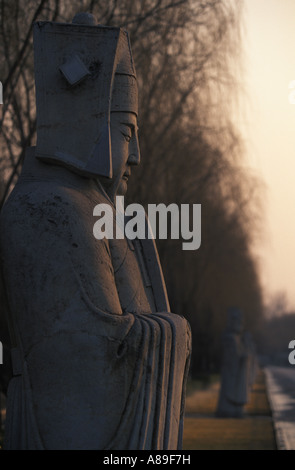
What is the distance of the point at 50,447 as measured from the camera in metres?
4.41

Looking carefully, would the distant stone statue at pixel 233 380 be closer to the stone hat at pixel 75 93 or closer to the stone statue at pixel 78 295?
the stone statue at pixel 78 295

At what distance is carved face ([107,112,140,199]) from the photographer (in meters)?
5.11

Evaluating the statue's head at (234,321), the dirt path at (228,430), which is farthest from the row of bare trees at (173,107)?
the dirt path at (228,430)

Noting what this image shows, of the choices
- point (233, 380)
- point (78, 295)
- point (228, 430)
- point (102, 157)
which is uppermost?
point (233, 380)

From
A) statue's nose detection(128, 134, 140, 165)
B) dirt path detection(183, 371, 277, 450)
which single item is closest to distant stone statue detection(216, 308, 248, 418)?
dirt path detection(183, 371, 277, 450)

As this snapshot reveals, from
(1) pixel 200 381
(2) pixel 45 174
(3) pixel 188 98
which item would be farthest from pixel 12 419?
(1) pixel 200 381

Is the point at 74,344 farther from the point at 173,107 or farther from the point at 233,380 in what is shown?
the point at 233,380

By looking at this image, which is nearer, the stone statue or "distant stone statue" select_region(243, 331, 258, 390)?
the stone statue

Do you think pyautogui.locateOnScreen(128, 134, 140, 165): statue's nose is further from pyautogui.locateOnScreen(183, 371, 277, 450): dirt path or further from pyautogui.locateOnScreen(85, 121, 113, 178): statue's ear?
pyautogui.locateOnScreen(183, 371, 277, 450): dirt path

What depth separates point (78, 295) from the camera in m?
4.51

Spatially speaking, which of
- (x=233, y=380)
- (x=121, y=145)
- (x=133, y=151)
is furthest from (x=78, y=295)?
(x=233, y=380)

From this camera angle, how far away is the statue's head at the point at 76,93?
480 cm

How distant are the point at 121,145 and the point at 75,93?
482 millimetres

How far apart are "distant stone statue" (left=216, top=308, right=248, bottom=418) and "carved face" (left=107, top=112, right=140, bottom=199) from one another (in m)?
16.0
